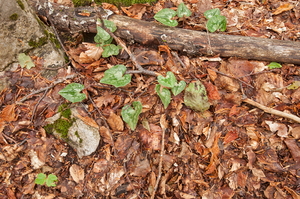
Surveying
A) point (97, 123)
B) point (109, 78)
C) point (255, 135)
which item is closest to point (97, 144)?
point (97, 123)

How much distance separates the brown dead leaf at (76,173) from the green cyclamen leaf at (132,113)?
3.28 feet

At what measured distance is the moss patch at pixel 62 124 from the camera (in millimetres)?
2256

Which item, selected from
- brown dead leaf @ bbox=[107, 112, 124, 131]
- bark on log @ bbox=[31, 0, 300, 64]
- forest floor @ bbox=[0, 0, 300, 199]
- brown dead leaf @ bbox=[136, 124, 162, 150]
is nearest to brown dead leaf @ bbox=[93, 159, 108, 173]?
forest floor @ bbox=[0, 0, 300, 199]

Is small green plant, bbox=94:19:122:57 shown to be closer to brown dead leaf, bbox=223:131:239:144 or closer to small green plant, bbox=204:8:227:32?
small green plant, bbox=204:8:227:32

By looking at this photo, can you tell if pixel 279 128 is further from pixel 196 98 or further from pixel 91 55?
pixel 91 55

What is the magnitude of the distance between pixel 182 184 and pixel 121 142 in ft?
3.41

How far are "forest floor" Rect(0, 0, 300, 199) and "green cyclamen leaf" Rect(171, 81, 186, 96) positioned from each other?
20 centimetres

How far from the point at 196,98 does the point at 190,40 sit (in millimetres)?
912

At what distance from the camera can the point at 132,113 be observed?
2125mm

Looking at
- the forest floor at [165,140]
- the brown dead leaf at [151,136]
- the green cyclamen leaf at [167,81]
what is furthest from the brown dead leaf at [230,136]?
the green cyclamen leaf at [167,81]

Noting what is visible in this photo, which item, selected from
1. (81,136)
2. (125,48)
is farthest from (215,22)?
(81,136)

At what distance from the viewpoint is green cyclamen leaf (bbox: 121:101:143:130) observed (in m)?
2.07

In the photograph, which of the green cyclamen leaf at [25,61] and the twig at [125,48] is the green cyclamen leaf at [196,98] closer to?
the twig at [125,48]

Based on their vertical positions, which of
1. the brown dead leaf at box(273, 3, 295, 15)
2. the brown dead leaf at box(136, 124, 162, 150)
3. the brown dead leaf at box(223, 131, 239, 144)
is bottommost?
the brown dead leaf at box(223, 131, 239, 144)
